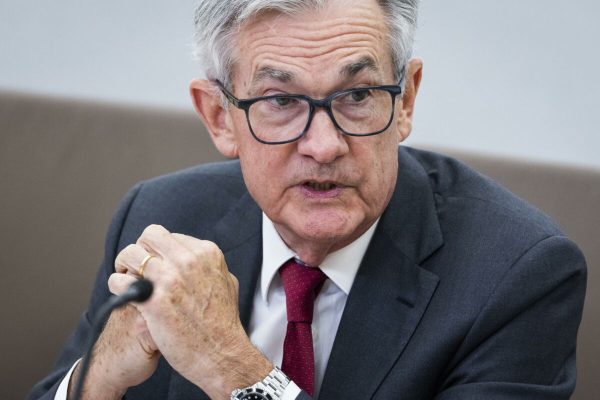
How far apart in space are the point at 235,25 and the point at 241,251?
0.47 meters

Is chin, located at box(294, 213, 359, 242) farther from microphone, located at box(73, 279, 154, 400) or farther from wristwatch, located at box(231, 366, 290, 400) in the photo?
microphone, located at box(73, 279, 154, 400)

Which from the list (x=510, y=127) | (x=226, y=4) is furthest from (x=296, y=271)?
(x=510, y=127)

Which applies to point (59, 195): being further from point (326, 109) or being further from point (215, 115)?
point (326, 109)

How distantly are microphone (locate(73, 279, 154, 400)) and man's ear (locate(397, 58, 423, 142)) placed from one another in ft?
2.11

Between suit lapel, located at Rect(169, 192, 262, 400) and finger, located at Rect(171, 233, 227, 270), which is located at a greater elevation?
finger, located at Rect(171, 233, 227, 270)

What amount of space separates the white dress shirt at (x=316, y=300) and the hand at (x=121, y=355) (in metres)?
0.11

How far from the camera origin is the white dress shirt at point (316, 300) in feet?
5.79

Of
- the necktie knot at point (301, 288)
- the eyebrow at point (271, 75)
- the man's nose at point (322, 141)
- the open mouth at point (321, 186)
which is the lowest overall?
the necktie knot at point (301, 288)

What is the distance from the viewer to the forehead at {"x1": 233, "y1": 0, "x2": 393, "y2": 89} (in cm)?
154

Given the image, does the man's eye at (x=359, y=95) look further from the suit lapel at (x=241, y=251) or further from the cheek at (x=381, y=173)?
the suit lapel at (x=241, y=251)

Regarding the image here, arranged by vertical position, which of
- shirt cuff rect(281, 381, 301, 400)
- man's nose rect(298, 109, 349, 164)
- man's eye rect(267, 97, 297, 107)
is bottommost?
shirt cuff rect(281, 381, 301, 400)

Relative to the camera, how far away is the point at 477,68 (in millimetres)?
2383

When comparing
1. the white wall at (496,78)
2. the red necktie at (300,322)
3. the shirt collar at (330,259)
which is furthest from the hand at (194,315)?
the white wall at (496,78)

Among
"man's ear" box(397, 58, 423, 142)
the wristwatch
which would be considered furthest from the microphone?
"man's ear" box(397, 58, 423, 142)
